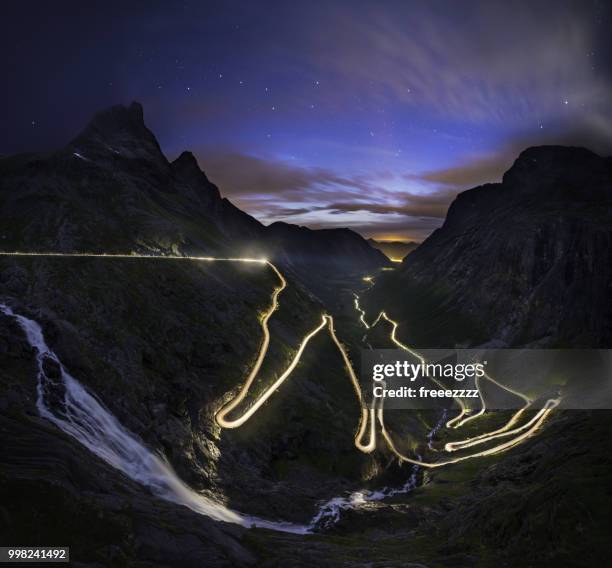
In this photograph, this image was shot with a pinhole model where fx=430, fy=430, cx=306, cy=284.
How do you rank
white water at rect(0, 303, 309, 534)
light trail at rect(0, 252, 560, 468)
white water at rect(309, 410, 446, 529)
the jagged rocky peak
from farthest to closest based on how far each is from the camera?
the jagged rocky peak < light trail at rect(0, 252, 560, 468) < white water at rect(309, 410, 446, 529) < white water at rect(0, 303, 309, 534)

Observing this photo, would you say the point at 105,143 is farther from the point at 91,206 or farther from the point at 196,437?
the point at 196,437

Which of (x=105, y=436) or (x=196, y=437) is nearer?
(x=105, y=436)

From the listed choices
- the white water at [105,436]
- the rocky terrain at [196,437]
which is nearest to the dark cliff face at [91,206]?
the rocky terrain at [196,437]

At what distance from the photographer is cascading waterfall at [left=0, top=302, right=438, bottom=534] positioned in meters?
43.3

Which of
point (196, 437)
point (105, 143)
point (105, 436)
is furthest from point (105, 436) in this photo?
point (105, 143)

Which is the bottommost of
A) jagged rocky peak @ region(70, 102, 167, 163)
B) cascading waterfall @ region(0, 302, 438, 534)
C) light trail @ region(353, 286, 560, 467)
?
light trail @ region(353, 286, 560, 467)

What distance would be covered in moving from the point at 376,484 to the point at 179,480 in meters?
40.1

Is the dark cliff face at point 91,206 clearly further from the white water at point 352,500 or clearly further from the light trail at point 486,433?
the light trail at point 486,433

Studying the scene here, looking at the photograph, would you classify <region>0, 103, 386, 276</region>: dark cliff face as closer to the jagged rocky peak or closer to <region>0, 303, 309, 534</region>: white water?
the jagged rocky peak

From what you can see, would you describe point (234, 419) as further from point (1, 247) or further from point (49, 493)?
point (1, 247)

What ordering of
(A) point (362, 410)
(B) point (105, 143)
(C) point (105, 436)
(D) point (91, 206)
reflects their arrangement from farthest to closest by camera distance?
(B) point (105, 143)
(D) point (91, 206)
(A) point (362, 410)
(C) point (105, 436)

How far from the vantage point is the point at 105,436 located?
154ft

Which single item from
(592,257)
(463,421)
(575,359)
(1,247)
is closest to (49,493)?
(1,247)

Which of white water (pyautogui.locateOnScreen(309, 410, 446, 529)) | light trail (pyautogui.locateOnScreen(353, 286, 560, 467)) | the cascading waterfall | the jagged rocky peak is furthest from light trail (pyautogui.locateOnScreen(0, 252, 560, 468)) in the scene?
the jagged rocky peak
